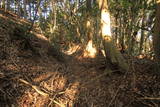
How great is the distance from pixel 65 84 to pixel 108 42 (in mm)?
2328

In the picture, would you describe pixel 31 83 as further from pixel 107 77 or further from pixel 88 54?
pixel 88 54

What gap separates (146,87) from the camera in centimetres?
514

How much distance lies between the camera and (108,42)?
6348mm

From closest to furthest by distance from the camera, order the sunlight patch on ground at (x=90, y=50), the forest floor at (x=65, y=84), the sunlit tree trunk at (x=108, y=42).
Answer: the forest floor at (x=65, y=84) < the sunlit tree trunk at (x=108, y=42) < the sunlight patch on ground at (x=90, y=50)

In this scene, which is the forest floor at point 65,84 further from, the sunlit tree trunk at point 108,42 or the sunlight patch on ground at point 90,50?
the sunlight patch on ground at point 90,50

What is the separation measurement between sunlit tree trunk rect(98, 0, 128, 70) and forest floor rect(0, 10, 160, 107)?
0.32m

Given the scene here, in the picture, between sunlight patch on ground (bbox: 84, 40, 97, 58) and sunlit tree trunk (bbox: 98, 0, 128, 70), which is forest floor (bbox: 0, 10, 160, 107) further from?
sunlight patch on ground (bbox: 84, 40, 97, 58)

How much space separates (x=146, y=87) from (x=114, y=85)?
1.02 metres

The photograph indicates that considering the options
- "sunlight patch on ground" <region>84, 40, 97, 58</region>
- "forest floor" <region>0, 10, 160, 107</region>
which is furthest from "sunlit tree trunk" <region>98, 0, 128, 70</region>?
"sunlight patch on ground" <region>84, 40, 97, 58</region>

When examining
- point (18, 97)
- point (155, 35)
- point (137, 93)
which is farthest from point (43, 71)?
point (155, 35)

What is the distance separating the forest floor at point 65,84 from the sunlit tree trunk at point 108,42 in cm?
32

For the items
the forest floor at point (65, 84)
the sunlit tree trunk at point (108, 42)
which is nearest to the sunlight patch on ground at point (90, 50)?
the forest floor at point (65, 84)

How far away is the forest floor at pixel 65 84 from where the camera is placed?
177 inches

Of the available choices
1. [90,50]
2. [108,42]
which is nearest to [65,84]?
[108,42]
